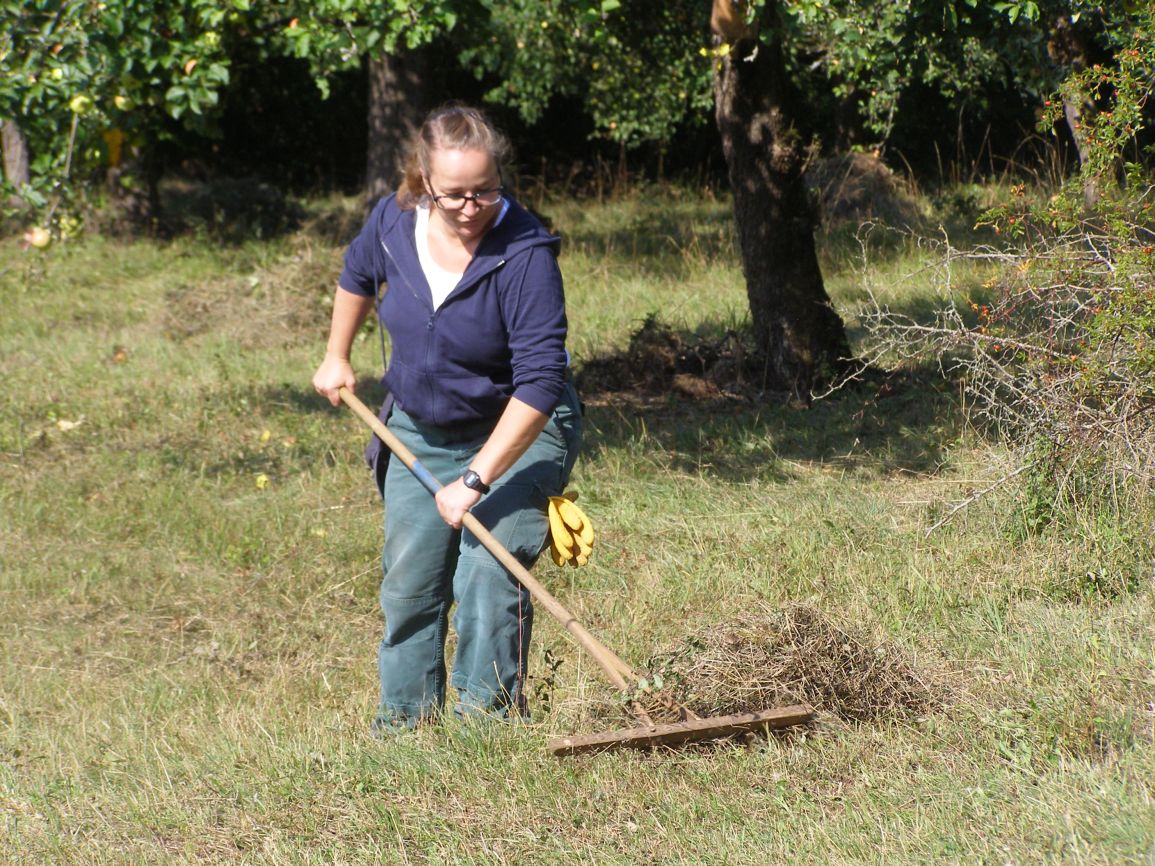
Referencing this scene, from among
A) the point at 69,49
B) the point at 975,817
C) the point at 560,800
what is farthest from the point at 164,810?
the point at 69,49

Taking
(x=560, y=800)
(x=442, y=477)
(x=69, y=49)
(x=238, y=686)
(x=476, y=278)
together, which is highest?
(x=69, y=49)

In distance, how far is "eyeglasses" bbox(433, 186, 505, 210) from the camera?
3426 mm

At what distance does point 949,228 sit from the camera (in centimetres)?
1127

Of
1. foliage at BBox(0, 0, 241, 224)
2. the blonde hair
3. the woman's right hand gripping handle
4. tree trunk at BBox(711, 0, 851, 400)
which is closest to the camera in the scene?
the blonde hair

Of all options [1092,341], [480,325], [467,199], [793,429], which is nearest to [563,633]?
[480,325]

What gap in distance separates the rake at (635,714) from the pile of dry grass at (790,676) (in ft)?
0.15

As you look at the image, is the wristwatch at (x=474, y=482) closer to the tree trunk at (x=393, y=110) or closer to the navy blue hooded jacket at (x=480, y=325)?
the navy blue hooded jacket at (x=480, y=325)

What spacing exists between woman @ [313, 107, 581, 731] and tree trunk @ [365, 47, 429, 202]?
6802mm

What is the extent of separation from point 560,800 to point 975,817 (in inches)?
39.9

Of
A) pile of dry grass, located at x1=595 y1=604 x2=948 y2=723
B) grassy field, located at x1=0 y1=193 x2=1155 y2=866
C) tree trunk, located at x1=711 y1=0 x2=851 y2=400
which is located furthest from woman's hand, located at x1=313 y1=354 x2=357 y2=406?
tree trunk, located at x1=711 y1=0 x2=851 y2=400

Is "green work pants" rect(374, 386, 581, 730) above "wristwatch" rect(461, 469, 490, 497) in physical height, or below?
below

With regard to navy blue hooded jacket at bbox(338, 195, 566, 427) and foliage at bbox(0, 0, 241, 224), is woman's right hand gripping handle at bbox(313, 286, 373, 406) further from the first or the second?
foliage at bbox(0, 0, 241, 224)

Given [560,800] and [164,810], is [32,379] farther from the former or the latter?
[560,800]

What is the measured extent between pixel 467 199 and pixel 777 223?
418 cm
